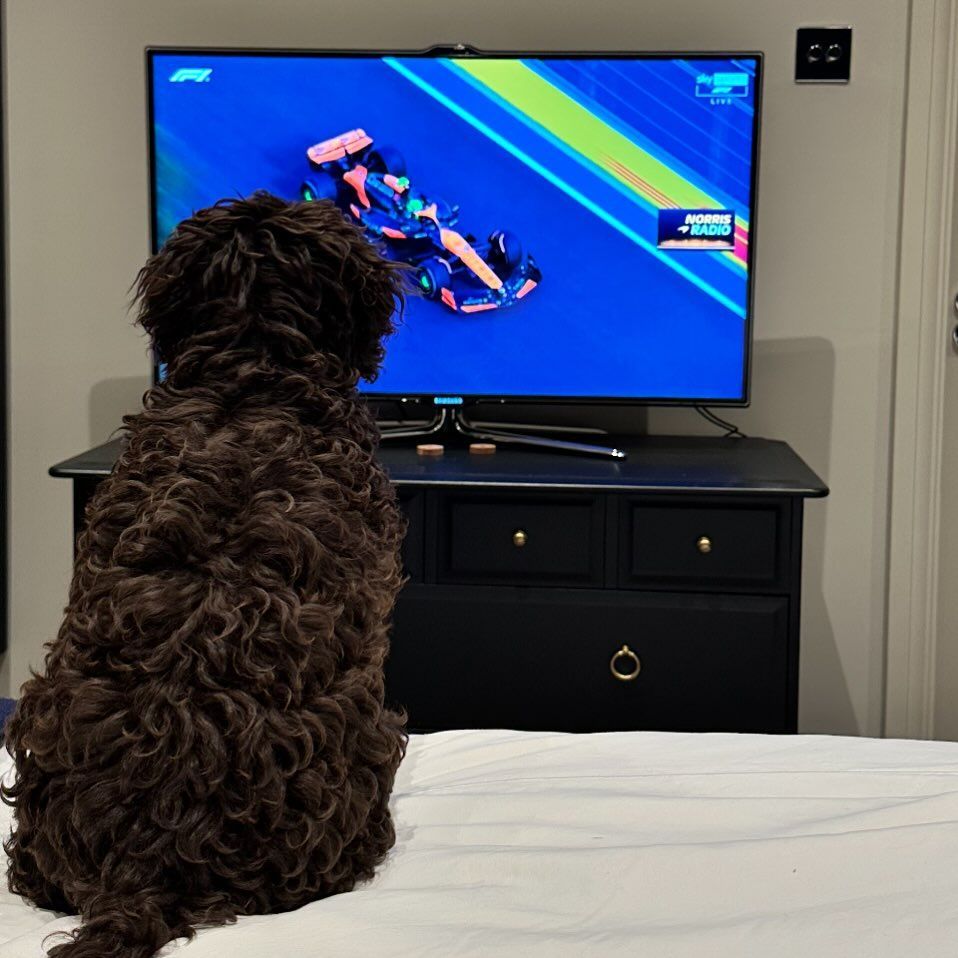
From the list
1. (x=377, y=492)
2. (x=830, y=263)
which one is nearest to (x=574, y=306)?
(x=830, y=263)

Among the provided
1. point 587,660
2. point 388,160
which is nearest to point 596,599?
point 587,660

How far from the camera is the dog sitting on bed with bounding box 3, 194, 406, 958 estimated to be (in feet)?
3.17

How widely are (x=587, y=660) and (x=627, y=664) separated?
8 centimetres

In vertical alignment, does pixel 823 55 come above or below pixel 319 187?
above

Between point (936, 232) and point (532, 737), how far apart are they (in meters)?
2.03

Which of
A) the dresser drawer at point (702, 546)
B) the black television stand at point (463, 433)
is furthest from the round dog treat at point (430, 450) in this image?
the dresser drawer at point (702, 546)

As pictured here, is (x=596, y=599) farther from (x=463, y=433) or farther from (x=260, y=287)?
(x=260, y=287)

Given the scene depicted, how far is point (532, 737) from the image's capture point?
4.78 feet

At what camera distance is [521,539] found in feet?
8.44

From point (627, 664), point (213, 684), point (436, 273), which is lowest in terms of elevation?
point (627, 664)

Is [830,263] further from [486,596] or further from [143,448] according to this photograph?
[143,448]

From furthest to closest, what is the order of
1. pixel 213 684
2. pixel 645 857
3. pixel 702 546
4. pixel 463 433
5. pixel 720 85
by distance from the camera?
pixel 463 433
pixel 720 85
pixel 702 546
pixel 645 857
pixel 213 684

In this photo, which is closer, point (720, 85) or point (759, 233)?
point (720, 85)

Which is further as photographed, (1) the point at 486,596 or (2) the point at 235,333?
(1) the point at 486,596
